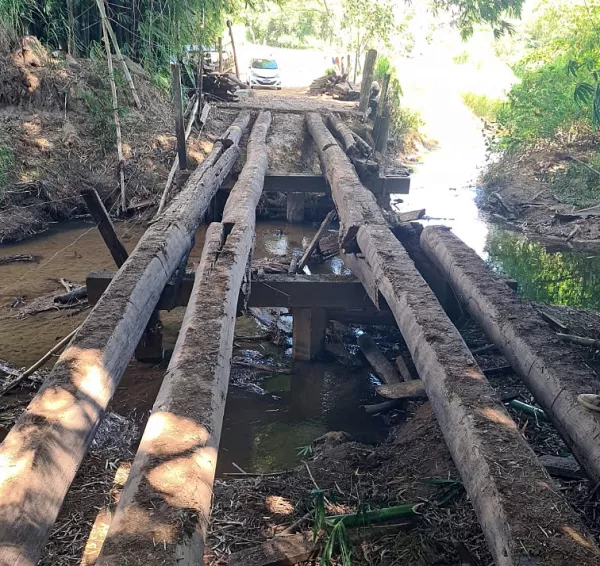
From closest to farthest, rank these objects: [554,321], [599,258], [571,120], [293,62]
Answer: [554,321]
[599,258]
[571,120]
[293,62]

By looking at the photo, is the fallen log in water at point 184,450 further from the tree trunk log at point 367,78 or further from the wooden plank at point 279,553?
the tree trunk log at point 367,78

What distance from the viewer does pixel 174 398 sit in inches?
94.6

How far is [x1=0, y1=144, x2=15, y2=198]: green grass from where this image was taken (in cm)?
902

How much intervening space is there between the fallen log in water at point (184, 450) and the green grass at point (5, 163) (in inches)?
274

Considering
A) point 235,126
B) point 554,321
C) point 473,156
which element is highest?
point 235,126

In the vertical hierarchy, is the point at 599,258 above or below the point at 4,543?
below

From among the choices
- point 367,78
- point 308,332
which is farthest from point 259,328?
point 367,78

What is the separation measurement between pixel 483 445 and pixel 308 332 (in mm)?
3336

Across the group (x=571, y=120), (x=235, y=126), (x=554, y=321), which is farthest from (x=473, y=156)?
(x=554, y=321)

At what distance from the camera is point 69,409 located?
7.75ft

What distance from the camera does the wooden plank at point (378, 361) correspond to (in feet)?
16.6

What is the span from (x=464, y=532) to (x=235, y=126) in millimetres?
7981

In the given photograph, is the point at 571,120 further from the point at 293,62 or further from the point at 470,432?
the point at 293,62

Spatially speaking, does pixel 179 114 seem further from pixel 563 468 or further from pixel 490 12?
pixel 563 468
